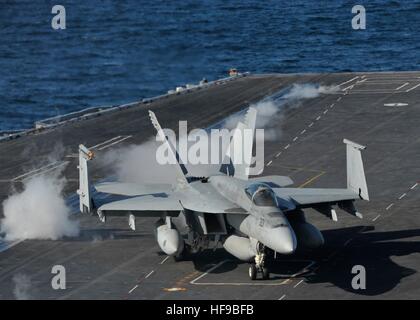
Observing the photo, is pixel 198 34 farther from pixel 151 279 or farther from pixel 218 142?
pixel 151 279

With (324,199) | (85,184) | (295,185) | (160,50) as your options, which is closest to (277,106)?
(160,50)

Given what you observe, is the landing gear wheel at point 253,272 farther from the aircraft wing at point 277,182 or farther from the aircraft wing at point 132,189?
the aircraft wing at point 132,189

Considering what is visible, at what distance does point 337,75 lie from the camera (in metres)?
105

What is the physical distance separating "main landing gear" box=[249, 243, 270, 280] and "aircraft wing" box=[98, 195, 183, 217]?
4796 mm

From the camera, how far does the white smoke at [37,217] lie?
190 feet

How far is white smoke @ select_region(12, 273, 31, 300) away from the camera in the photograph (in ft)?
157

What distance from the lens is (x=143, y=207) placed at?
51031mm

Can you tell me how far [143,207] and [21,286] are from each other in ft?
21.9

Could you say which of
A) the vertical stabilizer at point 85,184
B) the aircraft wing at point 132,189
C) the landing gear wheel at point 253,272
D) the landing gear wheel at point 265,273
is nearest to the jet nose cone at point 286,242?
the landing gear wheel at point 265,273

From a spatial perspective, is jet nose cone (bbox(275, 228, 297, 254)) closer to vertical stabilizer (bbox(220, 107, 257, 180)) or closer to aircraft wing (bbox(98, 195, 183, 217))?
aircraft wing (bbox(98, 195, 183, 217))

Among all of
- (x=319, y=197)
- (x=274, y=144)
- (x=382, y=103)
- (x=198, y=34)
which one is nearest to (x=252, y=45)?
(x=198, y=34)

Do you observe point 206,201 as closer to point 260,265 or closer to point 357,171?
point 260,265

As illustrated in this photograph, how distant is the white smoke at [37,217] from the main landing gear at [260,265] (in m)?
12.9

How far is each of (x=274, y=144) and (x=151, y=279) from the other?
30.7 metres
